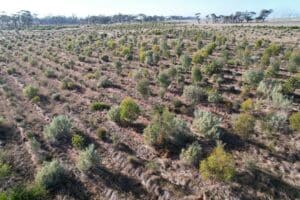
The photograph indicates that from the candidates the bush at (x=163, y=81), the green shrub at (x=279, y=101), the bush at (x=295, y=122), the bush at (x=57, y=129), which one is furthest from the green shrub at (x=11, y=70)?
the bush at (x=295, y=122)

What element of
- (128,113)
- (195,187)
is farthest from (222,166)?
(128,113)

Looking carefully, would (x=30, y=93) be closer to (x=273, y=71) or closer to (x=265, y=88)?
(x=265, y=88)

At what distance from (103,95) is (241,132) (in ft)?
37.1

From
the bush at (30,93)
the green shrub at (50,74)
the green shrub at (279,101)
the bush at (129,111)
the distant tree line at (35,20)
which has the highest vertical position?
the green shrub at (279,101)

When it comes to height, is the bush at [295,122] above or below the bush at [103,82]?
above

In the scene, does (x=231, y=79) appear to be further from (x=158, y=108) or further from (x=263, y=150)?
(x=263, y=150)

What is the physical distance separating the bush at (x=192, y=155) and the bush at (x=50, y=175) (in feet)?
17.2

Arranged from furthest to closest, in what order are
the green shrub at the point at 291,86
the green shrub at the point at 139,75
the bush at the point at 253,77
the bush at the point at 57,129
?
1. the green shrub at the point at 139,75
2. the bush at the point at 253,77
3. the green shrub at the point at 291,86
4. the bush at the point at 57,129

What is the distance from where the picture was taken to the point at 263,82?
68.3ft

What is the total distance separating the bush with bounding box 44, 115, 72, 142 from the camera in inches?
626

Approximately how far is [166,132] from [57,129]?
5858 millimetres

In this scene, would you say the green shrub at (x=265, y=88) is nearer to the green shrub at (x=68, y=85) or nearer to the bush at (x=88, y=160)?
the bush at (x=88, y=160)

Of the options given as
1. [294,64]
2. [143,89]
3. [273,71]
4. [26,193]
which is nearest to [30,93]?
[143,89]

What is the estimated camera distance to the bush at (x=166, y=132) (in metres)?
14.8
